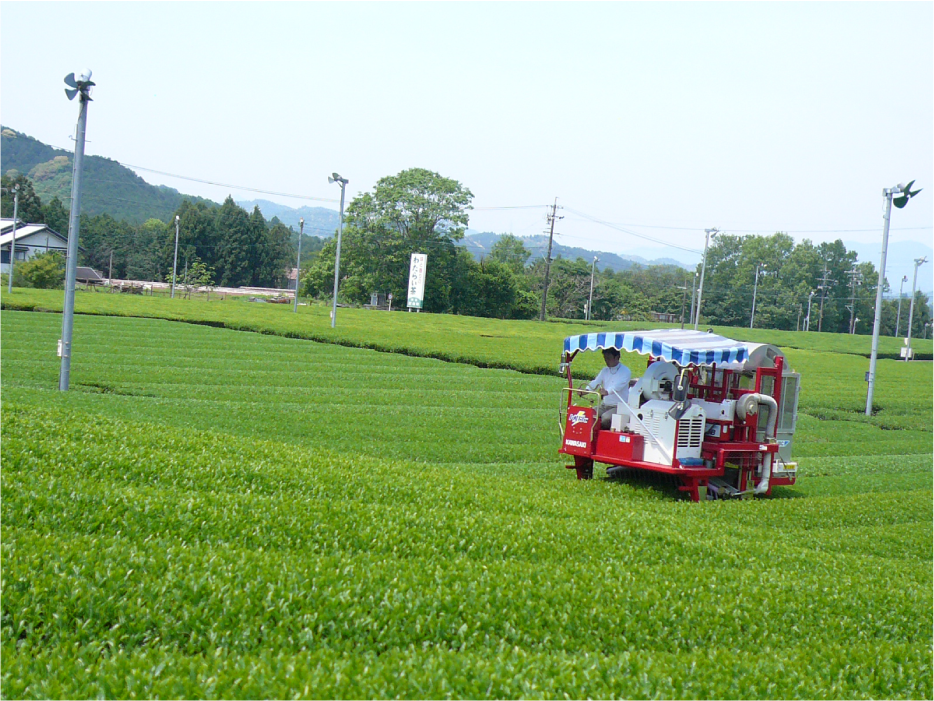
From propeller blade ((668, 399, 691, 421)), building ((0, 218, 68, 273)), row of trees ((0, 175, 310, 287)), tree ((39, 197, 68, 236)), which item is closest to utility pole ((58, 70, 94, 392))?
propeller blade ((668, 399, 691, 421))

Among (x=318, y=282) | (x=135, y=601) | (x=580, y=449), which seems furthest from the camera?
(x=318, y=282)

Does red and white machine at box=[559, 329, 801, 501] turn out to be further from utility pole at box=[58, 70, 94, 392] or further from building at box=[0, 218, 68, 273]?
building at box=[0, 218, 68, 273]

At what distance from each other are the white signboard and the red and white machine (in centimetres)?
6535

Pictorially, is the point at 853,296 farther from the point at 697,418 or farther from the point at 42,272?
the point at 697,418

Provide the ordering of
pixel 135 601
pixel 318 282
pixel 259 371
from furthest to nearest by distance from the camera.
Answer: pixel 318 282 < pixel 259 371 < pixel 135 601

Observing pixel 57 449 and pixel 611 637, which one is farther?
pixel 57 449

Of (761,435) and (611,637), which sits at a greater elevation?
(761,435)

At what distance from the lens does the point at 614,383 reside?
52.2ft

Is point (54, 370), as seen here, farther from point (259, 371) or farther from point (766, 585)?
point (766, 585)

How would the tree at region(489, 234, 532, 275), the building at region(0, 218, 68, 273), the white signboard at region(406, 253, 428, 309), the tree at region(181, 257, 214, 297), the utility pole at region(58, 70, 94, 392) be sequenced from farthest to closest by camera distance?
the tree at region(489, 234, 532, 275)
the tree at region(181, 257, 214, 297)
the building at region(0, 218, 68, 273)
the white signboard at region(406, 253, 428, 309)
the utility pole at region(58, 70, 94, 392)

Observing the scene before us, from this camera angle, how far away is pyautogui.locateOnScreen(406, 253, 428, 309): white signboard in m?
81.9

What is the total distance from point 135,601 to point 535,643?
3412mm

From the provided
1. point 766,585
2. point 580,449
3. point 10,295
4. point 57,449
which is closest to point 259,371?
point 580,449

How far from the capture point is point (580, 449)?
15.9 m
